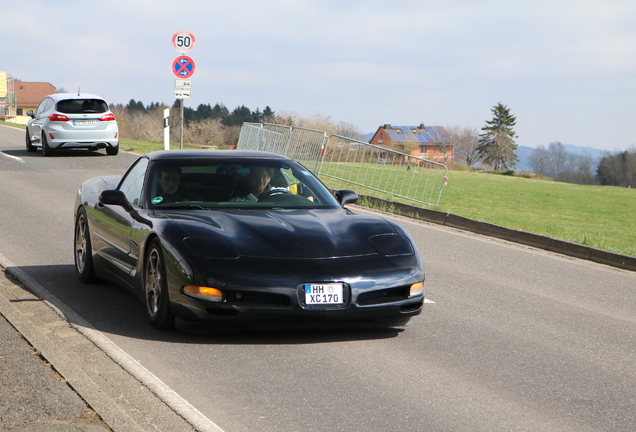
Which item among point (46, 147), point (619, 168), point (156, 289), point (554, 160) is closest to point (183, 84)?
point (46, 147)

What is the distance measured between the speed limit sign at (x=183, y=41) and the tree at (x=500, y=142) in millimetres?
118621

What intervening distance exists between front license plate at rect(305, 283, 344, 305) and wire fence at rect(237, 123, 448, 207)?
11.1 m

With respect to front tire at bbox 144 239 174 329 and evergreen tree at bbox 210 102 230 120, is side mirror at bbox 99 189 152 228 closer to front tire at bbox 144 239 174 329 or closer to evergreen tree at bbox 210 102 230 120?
front tire at bbox 144 239 174 329

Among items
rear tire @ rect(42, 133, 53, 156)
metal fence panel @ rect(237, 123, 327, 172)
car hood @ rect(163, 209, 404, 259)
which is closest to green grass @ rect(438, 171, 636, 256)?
metal fence panel @ rect(237, 123, 327, 172)

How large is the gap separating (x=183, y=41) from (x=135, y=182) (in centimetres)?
1285

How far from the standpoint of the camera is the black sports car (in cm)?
546

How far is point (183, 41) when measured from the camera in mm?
19281

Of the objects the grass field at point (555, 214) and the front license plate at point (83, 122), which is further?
the front license plate at point (83, 122)

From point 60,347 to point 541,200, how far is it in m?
19.7

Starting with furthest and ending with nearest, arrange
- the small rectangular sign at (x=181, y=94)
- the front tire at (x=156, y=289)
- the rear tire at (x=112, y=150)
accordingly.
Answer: the rear tire at (x=112, y=150), the small rectangular sign at (x=181, y=94), the front tire at (x=156, y=289)

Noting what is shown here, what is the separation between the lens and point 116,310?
6.75 meters

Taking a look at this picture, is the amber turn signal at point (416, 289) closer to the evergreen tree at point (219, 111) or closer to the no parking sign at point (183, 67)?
the no parking sign at point (183, 67)

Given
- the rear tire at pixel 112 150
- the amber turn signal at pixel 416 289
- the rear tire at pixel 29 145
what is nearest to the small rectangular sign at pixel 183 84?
the rear tire at pixel 112 150

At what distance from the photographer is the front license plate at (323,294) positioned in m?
5.44
